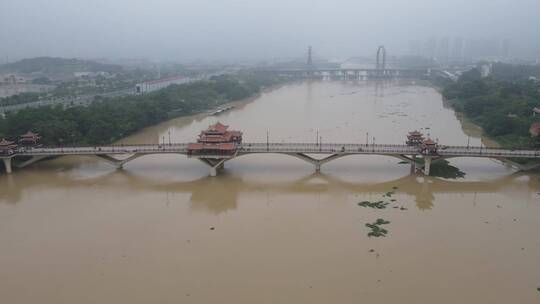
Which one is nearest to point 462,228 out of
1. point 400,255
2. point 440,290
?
point 400,255

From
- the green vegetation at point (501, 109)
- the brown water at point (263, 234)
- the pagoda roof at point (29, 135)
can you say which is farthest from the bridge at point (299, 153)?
the green vegetation at point (501, 109)

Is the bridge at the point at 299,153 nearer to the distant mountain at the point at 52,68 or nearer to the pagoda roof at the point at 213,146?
the pagoda roof at the point at 213,146

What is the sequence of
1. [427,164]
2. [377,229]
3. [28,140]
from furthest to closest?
[28,140] → [427,164] → [377,229]

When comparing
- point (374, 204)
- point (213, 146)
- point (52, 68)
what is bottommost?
point (374, 204)

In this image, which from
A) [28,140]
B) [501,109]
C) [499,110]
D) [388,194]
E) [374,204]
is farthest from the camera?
[501,109]

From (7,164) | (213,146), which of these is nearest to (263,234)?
(213,146)

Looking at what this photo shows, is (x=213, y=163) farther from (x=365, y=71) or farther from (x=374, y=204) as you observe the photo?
(x=365, y=71)

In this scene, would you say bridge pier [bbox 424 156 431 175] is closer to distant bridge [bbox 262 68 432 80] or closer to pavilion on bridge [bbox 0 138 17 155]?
pavilion on bridge [bbox 0 138 17 155]

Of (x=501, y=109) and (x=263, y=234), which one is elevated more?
(x=501, y=109)
